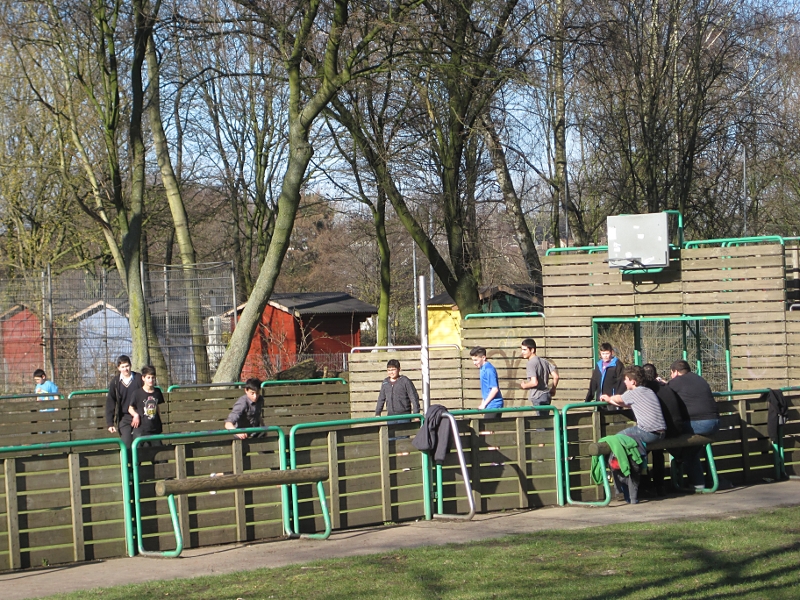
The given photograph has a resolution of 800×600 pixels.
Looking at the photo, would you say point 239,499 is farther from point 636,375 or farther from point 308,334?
point 308,334

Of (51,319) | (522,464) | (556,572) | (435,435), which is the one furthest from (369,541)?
(51,319)

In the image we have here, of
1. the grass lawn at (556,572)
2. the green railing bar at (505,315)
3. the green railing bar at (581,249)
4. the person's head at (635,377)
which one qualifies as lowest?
the grass lawn at (556,572)

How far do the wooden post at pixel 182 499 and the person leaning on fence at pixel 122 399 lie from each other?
372 cm

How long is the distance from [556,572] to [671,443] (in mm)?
4395

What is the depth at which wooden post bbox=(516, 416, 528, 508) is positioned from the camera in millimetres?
11531

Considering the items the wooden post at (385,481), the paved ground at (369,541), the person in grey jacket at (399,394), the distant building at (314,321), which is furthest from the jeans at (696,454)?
the distant building at (314,321)

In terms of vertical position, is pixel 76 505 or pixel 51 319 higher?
pixel 51 319

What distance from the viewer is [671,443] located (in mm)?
11805

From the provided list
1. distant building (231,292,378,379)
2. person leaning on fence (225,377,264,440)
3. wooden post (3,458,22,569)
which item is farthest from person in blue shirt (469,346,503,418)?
distant building (231,292,378,379)

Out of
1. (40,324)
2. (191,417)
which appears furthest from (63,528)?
(40,324)

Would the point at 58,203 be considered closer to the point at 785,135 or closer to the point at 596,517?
the point at 785,135

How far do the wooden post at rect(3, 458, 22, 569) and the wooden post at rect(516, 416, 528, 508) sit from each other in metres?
5.37

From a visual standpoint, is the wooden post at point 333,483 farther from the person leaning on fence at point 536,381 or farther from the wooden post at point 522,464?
the person leaning on fence at point 536,381

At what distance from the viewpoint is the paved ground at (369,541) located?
28.5 feet
